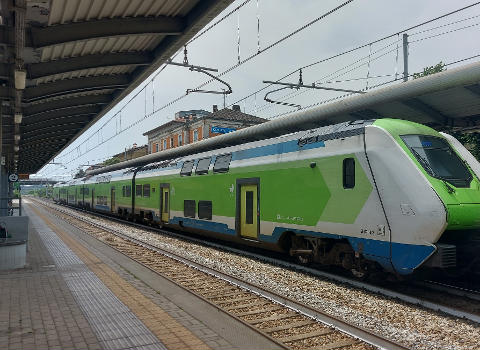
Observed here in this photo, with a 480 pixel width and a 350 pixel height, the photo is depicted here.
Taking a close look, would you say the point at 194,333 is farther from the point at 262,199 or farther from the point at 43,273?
the point at 262,199

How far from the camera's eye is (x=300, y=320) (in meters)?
6.59

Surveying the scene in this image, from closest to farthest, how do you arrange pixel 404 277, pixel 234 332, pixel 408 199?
1. pixel 234 332
2. pixel 408 199
3. pixel 404 277

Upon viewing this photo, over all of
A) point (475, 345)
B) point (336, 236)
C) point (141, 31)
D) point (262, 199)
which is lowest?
point (475, 345)

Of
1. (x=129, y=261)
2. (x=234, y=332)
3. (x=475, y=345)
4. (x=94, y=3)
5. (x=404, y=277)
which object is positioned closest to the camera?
(x=475, y=345)

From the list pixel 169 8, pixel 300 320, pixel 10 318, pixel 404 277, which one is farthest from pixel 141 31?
pixel 404 277

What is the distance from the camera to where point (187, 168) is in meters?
16.5

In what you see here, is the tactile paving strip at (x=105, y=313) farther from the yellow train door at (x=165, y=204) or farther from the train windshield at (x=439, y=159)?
the yellow train door at (x=165, y=204)

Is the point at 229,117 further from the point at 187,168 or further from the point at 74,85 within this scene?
the point at 74,85

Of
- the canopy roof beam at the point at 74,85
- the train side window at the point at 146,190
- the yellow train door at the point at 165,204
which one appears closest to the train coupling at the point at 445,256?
the canopy roof beam at the point at 74,85

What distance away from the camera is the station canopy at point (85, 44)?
7.21 meters

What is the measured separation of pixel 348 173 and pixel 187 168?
29.0 feet

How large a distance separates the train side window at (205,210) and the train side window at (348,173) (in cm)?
646

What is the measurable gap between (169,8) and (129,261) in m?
6.75

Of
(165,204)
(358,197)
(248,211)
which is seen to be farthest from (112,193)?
(358,197)
